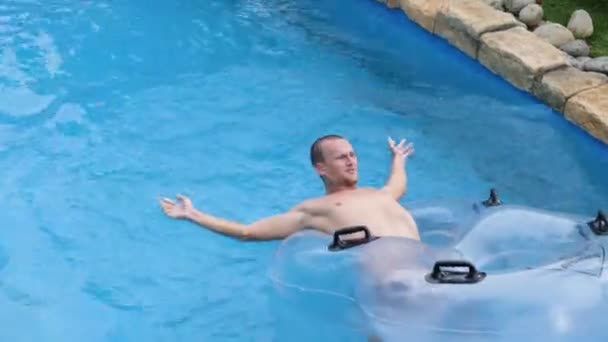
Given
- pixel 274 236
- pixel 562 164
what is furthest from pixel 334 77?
pixel 274 236

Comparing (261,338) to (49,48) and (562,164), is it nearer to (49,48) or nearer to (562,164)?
(562,164)

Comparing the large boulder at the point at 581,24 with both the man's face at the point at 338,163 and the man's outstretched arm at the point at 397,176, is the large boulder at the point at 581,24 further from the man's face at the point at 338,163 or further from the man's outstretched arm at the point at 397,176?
the man's face at the point at 338,163

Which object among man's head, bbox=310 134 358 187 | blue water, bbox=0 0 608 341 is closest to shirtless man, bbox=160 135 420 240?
man's head, bbox=310 134 358 187

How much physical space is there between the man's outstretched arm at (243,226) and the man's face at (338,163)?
0.21 m

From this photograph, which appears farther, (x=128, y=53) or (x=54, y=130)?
(x=128, y=53)

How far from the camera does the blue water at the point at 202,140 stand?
470 centimetres

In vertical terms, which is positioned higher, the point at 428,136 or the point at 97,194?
the point at 428,136

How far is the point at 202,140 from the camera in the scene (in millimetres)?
5758

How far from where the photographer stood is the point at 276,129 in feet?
19.2

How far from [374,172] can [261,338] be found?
147 centimetres

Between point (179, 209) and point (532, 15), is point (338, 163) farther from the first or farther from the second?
point (532, 15)

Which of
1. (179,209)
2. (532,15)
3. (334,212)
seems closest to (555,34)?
(532,15)

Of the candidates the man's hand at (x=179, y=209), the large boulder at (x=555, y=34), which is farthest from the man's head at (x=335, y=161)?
the large boulder at (x=555, y=34)

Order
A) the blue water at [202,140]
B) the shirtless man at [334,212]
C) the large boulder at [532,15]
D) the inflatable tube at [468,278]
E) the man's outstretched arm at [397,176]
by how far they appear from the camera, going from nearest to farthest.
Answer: the inflatable tube at [468,278]
the shirtless man at [334,212]
the man's outstretched arm at [397,176]
the blue water at [202,140]
the large boulder at [532,15]
